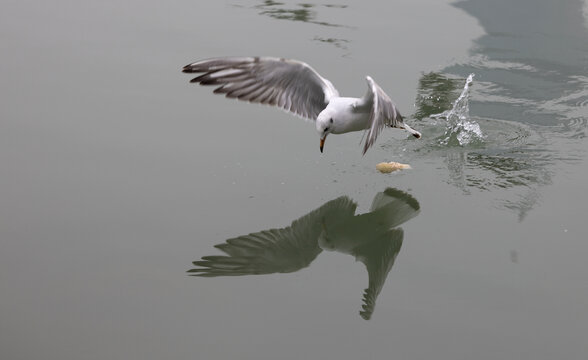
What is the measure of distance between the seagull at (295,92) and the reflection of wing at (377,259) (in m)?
0.54

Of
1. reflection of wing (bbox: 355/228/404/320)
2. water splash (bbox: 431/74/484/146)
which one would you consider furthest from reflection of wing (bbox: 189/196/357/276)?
water splash (bbox: 431/74/484/146)

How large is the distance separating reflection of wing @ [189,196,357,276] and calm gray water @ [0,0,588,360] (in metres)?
0.01

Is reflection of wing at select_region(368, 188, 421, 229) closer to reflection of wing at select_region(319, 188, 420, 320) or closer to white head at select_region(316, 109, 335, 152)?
reflection of wing at select_region(319, 188, 420, 320)

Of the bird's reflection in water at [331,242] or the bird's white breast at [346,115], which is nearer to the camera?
the bird's reflection in water at [331,242]

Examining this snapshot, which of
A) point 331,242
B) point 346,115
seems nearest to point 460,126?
point 346,115

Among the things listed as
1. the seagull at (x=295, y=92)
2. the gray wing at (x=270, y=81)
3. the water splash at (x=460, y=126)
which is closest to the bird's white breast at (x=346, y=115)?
the seagull at (x=295, y=92)

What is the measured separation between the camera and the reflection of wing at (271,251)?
3758mm

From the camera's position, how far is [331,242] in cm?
403

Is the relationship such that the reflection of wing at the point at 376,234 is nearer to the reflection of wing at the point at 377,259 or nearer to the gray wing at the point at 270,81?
the reflection of wing at the point at 377,259

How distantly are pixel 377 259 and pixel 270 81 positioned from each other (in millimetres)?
1281

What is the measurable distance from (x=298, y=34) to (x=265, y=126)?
143cm

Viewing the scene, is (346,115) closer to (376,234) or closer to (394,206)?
(394,206)

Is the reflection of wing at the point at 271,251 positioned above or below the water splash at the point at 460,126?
below

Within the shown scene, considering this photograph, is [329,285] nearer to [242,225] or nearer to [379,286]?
[379,286]
